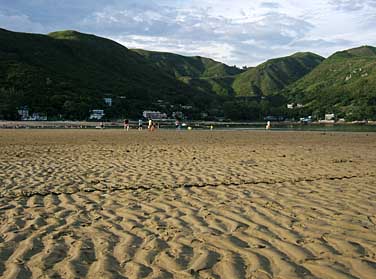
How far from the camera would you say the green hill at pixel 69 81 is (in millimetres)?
96125

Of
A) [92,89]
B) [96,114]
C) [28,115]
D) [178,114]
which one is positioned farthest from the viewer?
[92,89]

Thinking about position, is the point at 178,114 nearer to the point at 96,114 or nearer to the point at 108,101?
the point at 108,101

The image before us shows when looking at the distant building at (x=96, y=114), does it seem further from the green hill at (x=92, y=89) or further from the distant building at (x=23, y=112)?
the distant building at (x=23, y=112)

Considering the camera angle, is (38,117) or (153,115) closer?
(38,117)

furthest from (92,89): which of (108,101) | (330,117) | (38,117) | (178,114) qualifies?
(330,117)

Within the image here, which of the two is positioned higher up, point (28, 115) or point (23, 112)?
point (23, 112)

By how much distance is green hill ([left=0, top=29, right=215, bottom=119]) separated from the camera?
9612 cm

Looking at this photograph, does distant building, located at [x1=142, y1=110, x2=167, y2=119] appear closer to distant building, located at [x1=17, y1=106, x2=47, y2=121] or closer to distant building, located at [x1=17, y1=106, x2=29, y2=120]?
distant building, located at [x1=17, y1=106, x2=47, y2=121]

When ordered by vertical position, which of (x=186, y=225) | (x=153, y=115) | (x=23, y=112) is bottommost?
(x=153, y=115)

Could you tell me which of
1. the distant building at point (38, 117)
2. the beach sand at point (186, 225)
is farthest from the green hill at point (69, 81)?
the beach sand at point (186, 225)

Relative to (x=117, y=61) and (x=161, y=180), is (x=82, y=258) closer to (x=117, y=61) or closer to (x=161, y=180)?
(x=161, y=180)

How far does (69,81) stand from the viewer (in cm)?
12631

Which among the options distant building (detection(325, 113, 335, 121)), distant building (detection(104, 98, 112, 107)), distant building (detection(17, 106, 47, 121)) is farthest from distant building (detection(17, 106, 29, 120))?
distant building (detection(325, 113, 335, 121))

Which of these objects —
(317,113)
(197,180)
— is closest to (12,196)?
(197,180)
